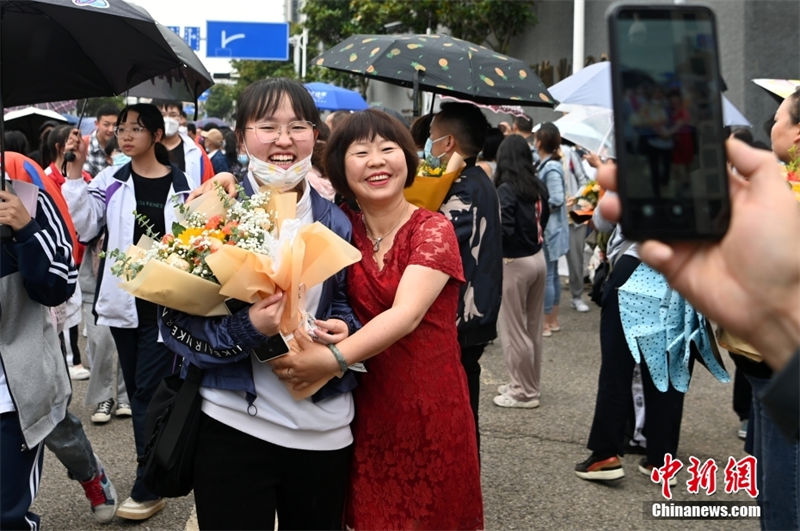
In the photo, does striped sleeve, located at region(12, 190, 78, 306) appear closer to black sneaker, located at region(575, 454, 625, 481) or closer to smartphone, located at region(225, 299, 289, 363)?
smartphone, located at region(225, 299, 289, 363)

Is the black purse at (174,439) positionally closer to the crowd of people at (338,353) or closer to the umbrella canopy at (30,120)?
the crowd of people at (338,353)

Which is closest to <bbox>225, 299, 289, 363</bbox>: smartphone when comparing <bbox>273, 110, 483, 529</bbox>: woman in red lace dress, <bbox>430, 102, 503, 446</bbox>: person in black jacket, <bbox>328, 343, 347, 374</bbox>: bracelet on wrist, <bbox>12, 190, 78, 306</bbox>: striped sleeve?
<bbox>328, 343, 347, 374</bbox>: bracelet on wrist

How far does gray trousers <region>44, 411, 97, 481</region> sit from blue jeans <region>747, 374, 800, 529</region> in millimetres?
3054

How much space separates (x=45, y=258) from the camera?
3.08 m

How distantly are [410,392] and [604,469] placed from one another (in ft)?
8.67

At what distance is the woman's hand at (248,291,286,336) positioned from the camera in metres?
2.36

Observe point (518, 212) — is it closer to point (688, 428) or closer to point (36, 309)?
point (688, 428)

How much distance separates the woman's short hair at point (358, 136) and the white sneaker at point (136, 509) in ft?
7.80

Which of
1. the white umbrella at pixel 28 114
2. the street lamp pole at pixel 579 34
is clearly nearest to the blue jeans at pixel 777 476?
the white umbrella at pixel 28 114

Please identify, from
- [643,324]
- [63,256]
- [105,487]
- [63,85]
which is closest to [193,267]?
[63,256]

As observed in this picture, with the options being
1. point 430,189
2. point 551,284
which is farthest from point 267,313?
point 551,284

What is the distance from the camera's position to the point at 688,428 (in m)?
5.97

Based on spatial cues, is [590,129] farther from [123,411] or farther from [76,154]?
[123,411]

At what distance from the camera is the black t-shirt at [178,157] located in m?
7.05
